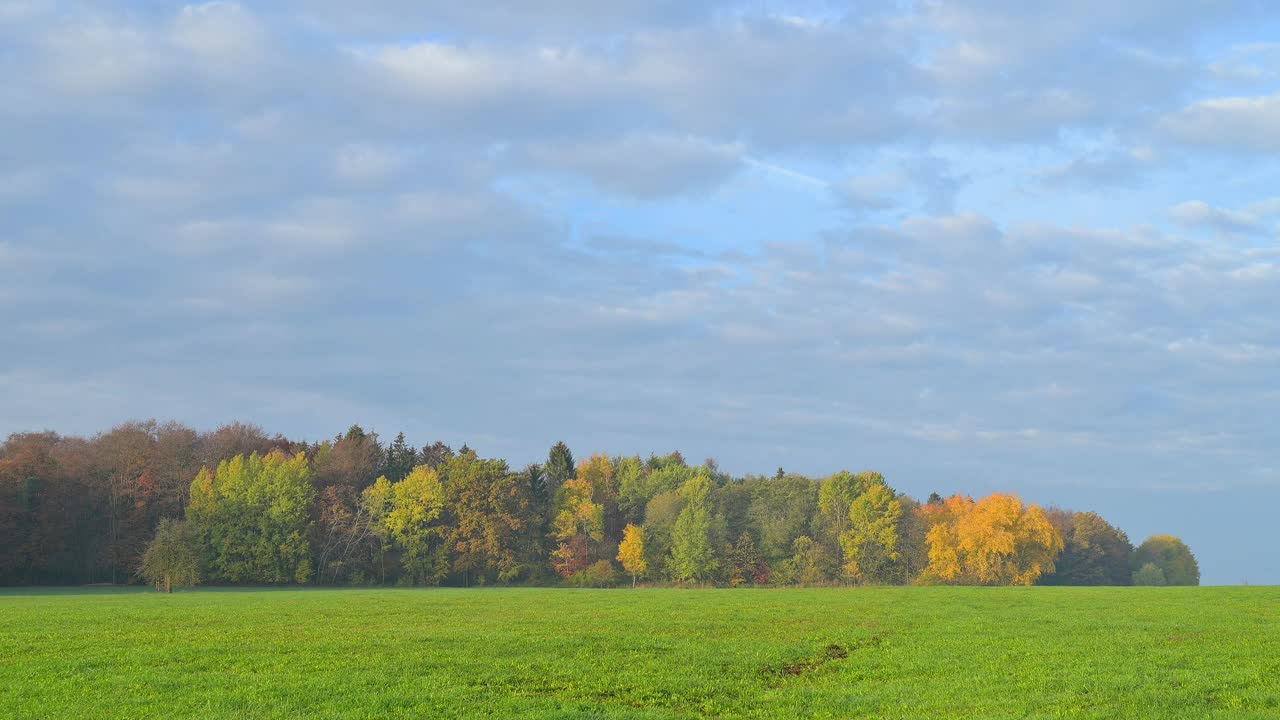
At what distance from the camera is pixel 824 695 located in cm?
2434

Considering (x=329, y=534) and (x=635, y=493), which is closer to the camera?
(x=329, y=534)

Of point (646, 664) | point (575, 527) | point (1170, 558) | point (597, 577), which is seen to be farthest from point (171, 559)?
point (1170, 558)

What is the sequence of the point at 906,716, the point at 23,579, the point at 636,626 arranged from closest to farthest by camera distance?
the point at 906,716
the point at 636,626
the point at 23,579

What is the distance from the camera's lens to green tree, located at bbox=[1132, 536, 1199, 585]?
467ft

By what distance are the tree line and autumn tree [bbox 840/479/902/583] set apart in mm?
199

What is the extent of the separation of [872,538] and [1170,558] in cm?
5563

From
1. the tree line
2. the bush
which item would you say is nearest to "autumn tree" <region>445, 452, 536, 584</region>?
the tree line

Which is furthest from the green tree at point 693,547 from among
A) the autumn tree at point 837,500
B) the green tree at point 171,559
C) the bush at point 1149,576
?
the bush at point 1149,576

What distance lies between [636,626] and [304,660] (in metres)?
16.1

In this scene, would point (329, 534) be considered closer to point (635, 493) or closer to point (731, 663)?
point (635, 493)

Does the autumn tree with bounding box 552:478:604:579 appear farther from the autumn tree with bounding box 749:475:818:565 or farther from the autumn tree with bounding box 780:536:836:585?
the autumn tree with bounding box 780:536:836:585

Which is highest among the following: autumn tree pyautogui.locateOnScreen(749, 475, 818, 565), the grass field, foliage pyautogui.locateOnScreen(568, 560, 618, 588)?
autumn tree pyautogui.locateOnScreen(749, 475, 818, 565)

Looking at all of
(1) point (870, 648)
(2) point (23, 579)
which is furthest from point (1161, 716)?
(2) point (23, 579)

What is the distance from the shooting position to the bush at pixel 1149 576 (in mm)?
132375
